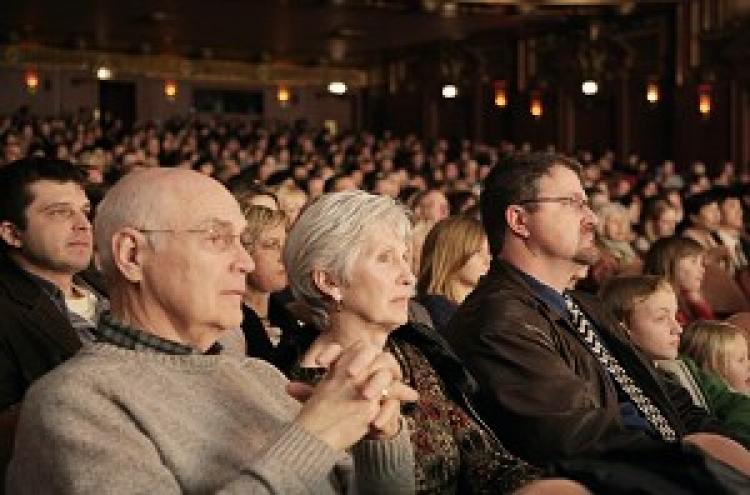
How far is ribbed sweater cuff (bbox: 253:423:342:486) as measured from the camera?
186cm

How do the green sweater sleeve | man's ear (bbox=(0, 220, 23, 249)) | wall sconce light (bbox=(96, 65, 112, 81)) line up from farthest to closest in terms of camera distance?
wall sconce light (bbox=(96, 65, 112, 81)), the green sweater sleeve, man's ear (bbox=(0, 220, 23, 249))

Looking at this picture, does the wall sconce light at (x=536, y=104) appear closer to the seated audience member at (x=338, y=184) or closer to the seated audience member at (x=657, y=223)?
the seated audience member at (x=657, y=223)

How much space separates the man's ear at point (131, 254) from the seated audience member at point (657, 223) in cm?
691

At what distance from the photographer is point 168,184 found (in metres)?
2.15

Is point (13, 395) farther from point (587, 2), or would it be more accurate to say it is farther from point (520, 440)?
point (587, 2)

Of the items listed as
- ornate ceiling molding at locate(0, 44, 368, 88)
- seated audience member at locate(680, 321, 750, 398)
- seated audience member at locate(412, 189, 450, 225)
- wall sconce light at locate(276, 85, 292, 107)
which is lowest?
seated audience member at locate(680, 321, 750, 398)

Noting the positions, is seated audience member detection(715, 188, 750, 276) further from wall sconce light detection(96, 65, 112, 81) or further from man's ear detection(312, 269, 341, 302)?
wall sconce light detection(96, 65, 112, 81)

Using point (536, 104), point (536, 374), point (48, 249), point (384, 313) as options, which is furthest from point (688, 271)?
point (536, 104)

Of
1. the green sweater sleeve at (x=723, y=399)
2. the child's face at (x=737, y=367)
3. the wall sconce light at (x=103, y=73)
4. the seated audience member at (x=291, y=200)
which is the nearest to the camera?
the green sweater sleeve at (x=723, y=399)

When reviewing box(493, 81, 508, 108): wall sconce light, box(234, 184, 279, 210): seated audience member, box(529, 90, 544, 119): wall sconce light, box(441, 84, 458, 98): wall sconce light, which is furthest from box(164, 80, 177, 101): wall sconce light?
box(234, 184, 279, 210): seated audience member

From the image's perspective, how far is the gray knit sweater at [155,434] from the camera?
186cm

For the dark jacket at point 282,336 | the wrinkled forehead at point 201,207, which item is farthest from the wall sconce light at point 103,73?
the wrinkled forehead at point 201,207

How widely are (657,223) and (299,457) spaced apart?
24.1ft

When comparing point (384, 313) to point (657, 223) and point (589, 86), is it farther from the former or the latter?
point (589, 86)
